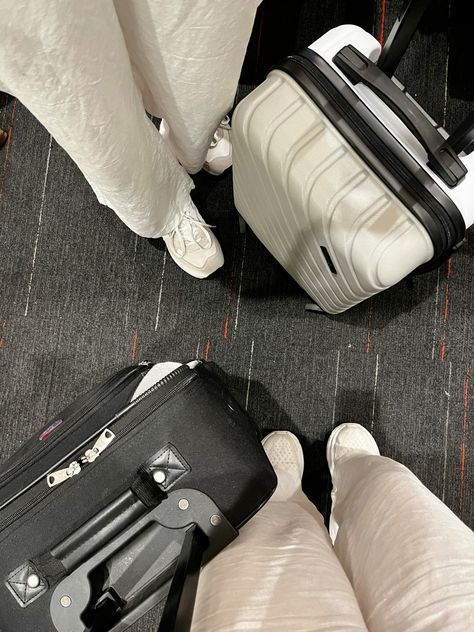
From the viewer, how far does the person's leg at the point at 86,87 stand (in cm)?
37

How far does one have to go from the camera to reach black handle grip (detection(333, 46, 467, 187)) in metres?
0.69

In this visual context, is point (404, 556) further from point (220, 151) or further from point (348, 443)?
point (220, 151)

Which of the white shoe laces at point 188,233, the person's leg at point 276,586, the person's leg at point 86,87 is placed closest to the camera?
the person's leg at point 86,87

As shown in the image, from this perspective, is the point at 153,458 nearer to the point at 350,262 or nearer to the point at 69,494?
the point at 69,494

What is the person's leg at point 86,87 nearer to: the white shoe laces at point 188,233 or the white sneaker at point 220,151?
the white shoe laces at point 188,233

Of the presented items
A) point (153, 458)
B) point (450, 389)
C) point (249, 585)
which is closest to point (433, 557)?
point (249, 585)

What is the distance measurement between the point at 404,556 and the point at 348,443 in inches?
18.6

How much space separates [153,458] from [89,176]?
1.28 feet

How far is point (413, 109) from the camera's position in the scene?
702 mm

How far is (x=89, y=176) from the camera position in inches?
26.2

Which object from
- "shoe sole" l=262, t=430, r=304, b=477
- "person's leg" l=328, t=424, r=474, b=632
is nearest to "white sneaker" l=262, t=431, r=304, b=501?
"shoe sole" l=262, t=430, r=304, b=477

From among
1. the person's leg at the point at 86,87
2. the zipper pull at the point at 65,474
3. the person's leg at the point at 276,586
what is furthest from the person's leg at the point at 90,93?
the person's leg at the point at 276,586

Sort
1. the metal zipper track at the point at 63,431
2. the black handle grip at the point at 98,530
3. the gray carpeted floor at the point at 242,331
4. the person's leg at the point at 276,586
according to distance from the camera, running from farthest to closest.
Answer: the gray carpeted floor at the point at 242,331, the metal zipper track at the point at 63,431, the black handle grip at the point at 98,530, the person's leg at the point at 276,586

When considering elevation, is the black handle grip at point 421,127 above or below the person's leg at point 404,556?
above
